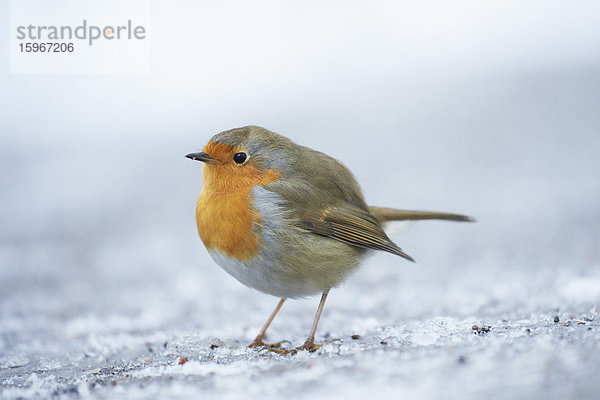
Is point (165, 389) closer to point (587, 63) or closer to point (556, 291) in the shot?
point (556, 291)

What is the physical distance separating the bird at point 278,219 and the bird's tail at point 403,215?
31 centimetres

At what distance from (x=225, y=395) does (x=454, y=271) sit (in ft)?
11.4

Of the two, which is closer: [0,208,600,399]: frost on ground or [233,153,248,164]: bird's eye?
[0,208,600,399]: frost on ground

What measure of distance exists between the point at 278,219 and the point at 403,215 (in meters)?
1.36

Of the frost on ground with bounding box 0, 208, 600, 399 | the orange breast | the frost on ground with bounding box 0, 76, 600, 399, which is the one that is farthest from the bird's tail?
the orange breast

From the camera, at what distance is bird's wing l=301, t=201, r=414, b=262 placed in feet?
13.5

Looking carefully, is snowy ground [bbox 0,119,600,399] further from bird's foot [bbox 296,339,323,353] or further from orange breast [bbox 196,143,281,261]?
orange breast [bbox 196,143,281,261]

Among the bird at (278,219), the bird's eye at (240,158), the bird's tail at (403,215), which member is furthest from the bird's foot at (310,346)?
the bird's tail at (403,215)

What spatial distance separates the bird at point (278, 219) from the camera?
3.86 m

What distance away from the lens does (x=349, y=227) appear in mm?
4277

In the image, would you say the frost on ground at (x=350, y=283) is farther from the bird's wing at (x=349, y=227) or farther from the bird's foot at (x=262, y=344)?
the bird's wing at (x=349, y=227)

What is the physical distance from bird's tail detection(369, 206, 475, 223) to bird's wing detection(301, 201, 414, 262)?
35cm

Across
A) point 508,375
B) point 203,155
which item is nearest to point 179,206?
point 203,155

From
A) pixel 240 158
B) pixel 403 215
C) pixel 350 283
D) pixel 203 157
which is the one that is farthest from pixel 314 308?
pixel 203 157
